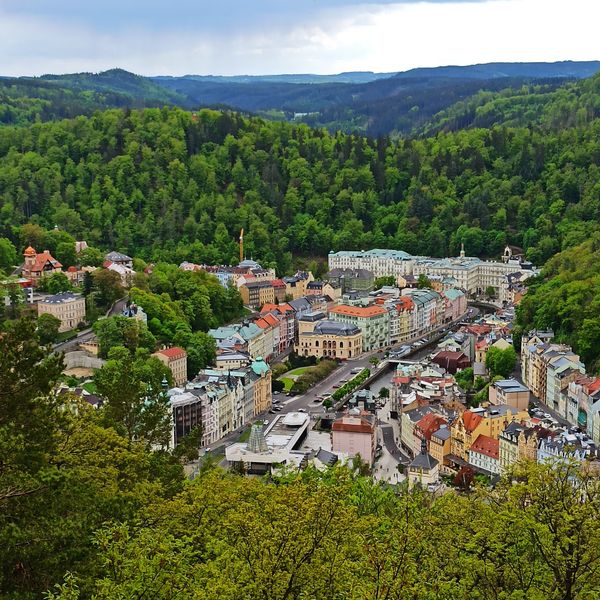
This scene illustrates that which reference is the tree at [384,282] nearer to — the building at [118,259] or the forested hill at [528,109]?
the building at [118,259]

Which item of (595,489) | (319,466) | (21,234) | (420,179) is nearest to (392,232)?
(420,179)

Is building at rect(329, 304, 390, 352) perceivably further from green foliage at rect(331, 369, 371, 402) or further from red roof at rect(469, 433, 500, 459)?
red roof at rect(469, 433, 500, 459)

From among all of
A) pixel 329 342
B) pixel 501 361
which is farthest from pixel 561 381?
pixel 329 342

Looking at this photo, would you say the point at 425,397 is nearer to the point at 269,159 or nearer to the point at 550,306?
the point at 550,306


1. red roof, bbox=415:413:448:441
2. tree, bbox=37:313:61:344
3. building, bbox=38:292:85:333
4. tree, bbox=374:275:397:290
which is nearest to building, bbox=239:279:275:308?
tree, bbox=374:275:397:290

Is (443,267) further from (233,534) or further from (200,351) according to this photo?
(233,534)

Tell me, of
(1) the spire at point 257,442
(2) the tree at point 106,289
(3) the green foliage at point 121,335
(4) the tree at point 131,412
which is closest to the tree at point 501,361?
(1) the spire at point 257,442
